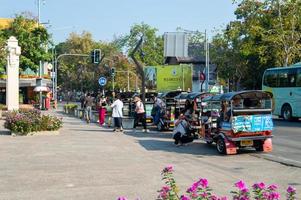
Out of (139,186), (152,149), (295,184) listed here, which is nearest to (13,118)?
(152,149)

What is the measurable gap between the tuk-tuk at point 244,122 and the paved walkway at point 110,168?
43 centimetres

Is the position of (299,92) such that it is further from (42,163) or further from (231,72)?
(231,72)

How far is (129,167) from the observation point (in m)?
11.5

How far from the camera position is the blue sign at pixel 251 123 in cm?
1391

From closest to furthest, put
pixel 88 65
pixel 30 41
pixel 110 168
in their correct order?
pixel 110 168 → pixel 30 41 → pixel 88 65

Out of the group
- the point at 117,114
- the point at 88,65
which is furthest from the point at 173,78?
the point at 117,114

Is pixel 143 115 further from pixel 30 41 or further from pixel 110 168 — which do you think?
pixel 30 41

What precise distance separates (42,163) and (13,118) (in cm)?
720

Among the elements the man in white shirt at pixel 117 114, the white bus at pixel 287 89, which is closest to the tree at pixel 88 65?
the white bus at pixel 287 89

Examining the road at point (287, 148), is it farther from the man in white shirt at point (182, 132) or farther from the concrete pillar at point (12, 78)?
the concrete pillar at point (12, 78)

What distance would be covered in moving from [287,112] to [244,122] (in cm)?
1666

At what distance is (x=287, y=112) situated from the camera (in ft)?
97.5

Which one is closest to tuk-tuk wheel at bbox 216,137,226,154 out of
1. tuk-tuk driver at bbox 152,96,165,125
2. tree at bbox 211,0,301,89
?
tuk-tuk driver at bbox 152,96,165,125

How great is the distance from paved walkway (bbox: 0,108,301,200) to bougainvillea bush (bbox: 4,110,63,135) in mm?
1092
